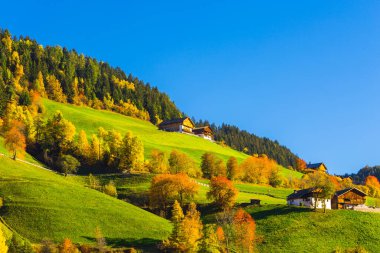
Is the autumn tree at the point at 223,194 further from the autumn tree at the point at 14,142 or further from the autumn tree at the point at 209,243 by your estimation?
the autumn tree at the point at 14,142

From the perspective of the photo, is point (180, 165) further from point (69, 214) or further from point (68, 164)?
point (69, 214)

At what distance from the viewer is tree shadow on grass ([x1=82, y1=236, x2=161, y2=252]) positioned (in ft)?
292

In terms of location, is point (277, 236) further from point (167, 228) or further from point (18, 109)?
point (18, 109)

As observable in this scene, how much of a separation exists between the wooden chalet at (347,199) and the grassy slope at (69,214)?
41.7 meters

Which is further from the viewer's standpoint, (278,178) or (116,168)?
(278,178)

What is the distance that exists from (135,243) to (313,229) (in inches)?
1370

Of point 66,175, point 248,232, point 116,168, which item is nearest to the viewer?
point 248,232

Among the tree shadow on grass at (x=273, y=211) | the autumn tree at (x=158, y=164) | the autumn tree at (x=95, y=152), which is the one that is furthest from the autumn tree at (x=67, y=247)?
the autumn tree at (x=95, y=152)

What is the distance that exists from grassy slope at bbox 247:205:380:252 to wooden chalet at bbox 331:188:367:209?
9473mm

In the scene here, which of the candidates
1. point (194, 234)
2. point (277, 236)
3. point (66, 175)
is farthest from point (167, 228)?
point (66, 175)

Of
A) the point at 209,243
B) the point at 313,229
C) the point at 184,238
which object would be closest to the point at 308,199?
the point at 313,229

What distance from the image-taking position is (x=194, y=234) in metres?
88.3

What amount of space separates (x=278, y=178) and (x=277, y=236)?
266 ft

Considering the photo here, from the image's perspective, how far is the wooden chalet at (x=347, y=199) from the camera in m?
123
